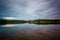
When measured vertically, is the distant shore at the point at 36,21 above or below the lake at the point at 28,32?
above

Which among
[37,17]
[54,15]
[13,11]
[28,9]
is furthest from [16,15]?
[54,15]

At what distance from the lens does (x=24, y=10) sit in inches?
66.1

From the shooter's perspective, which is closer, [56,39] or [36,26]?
[56,39]

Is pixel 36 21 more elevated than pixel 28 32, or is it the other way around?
pixel 36 21

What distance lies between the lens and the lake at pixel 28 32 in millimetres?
1594

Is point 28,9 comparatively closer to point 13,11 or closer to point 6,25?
point 13,11

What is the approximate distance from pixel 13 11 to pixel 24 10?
0.65 feet

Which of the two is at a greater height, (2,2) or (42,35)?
(2,2)

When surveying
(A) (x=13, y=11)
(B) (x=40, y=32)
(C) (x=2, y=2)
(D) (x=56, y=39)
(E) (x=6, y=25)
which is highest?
(C) (x=2, y=2)

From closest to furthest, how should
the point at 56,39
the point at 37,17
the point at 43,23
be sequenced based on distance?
the point at 56,39, the point at 37,17, the point at 43,23

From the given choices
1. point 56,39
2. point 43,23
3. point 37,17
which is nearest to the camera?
→ point 56,39

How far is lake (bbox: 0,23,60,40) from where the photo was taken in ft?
5.23

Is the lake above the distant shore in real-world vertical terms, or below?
below

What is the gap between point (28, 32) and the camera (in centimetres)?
166
